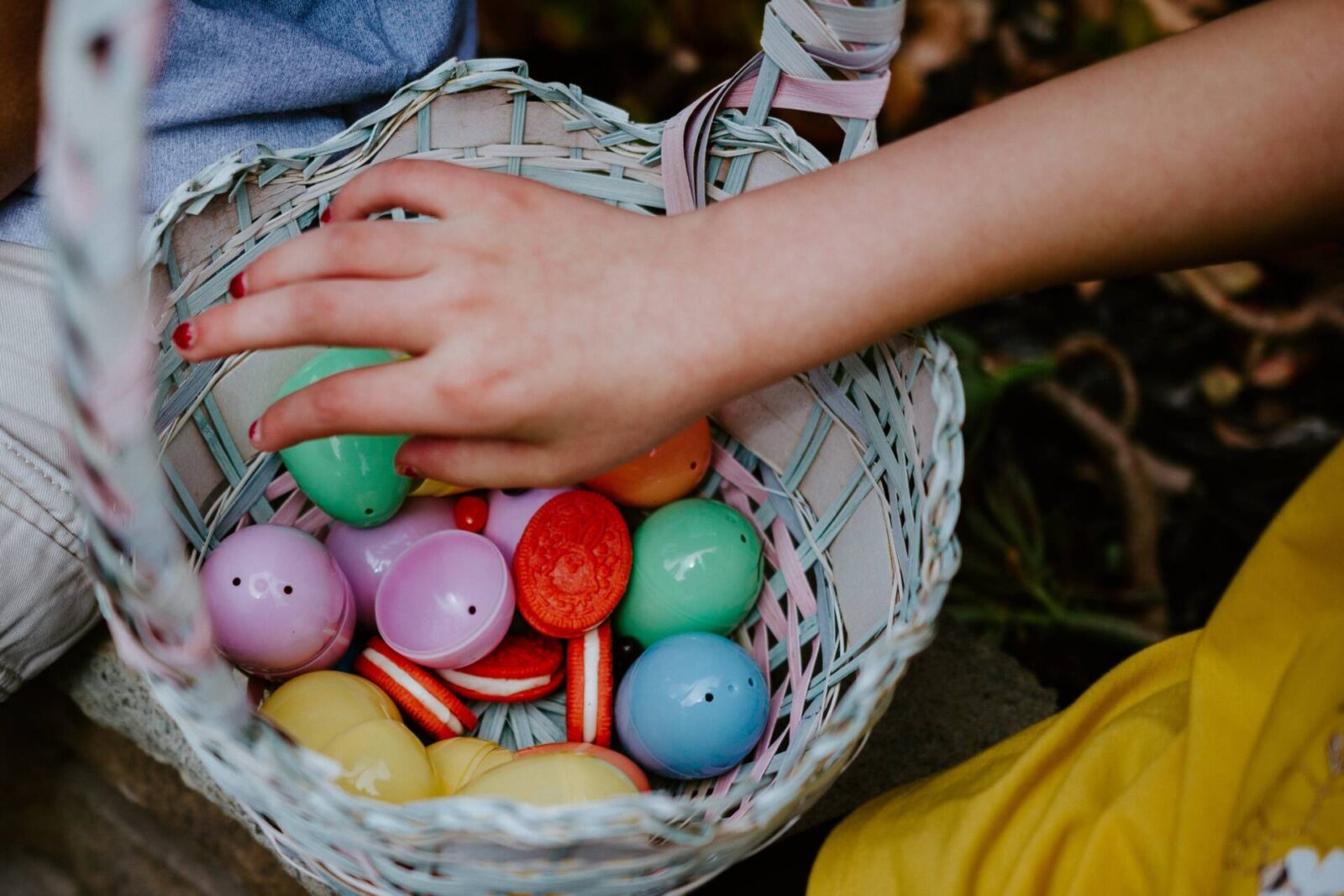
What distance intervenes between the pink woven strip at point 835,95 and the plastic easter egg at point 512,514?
0.38m

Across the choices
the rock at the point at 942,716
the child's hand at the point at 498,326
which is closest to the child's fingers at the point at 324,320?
the child's hand at the point at 498,326

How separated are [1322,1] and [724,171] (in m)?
0.45

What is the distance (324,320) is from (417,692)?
14.6 inches

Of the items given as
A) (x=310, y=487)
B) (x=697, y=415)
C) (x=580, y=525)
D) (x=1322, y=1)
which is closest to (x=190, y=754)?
(x=310, y=487)

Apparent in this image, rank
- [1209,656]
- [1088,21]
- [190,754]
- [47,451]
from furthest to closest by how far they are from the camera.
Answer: [1088,21], [190,754], [47,451], [1209,656]

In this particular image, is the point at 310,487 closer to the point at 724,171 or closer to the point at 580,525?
the point at 580,525

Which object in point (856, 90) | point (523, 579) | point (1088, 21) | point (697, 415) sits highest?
point (856, 90)

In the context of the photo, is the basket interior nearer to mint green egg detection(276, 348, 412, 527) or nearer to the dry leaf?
mint green egg detection(276, 348, 412, 527)

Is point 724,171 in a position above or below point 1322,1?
below

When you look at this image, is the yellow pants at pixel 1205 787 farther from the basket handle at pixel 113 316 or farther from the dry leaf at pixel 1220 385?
the dry leaf at pixel 1220 385

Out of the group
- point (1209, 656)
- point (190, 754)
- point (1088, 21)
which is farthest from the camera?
point (1088, 21)

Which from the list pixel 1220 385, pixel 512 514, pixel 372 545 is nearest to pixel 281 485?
pixel 372 545

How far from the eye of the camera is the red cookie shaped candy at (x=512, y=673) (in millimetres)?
865

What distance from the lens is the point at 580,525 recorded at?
34.5 inches
